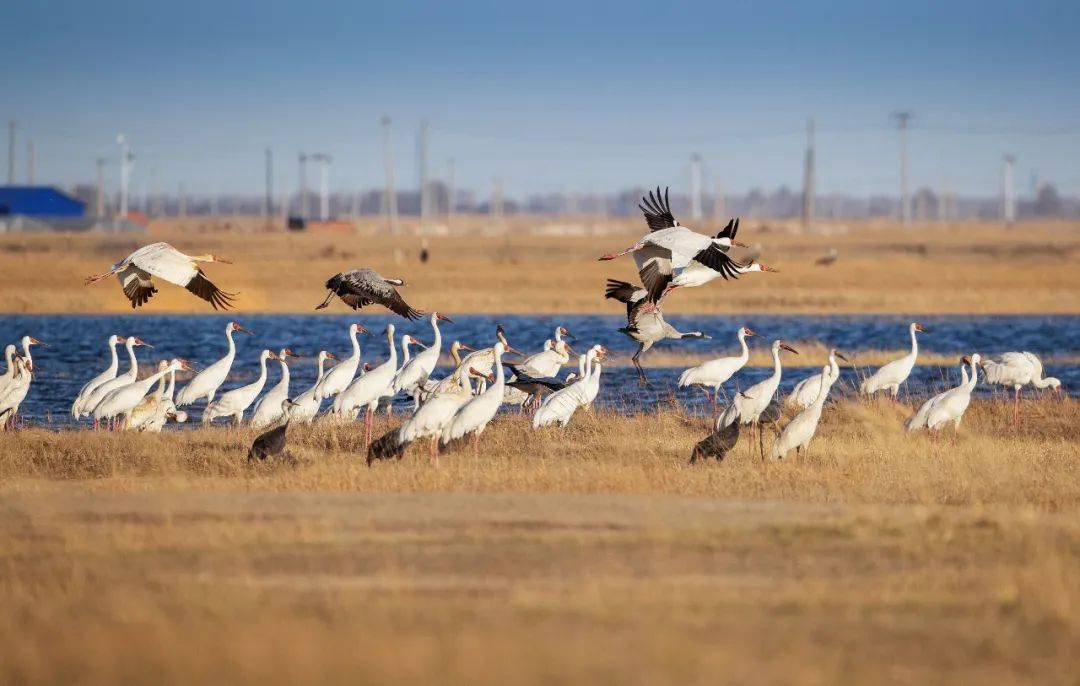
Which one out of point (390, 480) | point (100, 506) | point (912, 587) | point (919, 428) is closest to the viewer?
point (912, 587)

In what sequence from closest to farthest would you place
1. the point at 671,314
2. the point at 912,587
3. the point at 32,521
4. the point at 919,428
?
the point at 912,587
the point at 32,521
the point at 919,428
the point at 671,314

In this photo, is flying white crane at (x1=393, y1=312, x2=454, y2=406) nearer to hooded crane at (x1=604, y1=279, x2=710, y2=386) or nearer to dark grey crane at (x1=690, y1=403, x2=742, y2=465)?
hooded crane at (x1=604, y1=279, x2=710, y2=386)

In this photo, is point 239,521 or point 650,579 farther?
point 239,521

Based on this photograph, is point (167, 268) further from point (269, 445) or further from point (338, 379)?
point (269, 445)

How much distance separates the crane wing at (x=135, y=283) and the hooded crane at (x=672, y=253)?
4.39 meters

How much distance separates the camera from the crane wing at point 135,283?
15094 millimetres

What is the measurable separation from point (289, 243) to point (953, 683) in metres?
62.9

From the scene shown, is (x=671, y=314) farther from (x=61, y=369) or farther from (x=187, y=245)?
(x=187, y=245)

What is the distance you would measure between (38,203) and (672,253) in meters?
87.5

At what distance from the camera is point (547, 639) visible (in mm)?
7121

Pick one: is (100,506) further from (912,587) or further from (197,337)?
(197,337)

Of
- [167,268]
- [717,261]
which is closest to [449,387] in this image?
[167,268]

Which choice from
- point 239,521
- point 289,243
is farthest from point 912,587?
point 289,243

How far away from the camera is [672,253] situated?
14.9m
